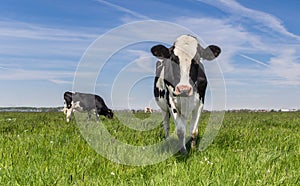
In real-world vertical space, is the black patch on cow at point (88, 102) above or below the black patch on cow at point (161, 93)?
above

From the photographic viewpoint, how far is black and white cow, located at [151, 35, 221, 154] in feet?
21.6

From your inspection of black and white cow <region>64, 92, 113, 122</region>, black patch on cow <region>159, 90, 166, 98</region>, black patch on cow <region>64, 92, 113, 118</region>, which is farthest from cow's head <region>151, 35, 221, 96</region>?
black patch on cow <region>64, 92, 113, 118</region>

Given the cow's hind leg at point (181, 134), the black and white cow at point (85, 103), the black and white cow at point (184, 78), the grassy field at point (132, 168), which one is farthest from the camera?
the black and white cow at point (85, 103)

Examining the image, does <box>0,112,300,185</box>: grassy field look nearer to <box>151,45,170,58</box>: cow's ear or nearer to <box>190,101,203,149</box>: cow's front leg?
<box>190,101,203,149</box>: cow's front leg

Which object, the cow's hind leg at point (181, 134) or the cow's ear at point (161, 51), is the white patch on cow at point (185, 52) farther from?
the cow's hind leg at point (181, 134)

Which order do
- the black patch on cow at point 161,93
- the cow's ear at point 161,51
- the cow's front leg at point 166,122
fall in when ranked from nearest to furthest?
the cow's ear at point 161,51
the black patch on cow at point 161,93
the cow's front leg at point 166,122

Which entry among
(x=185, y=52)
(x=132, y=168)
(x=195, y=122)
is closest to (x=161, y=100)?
(x=195, y=122)

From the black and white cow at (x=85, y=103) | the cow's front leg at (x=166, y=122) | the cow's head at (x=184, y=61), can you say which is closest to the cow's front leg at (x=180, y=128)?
the cow's head at (x=184, y=61)

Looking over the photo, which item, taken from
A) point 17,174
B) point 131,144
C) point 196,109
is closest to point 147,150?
point 131,144

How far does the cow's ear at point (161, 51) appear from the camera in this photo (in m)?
7.42

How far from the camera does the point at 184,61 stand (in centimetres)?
669

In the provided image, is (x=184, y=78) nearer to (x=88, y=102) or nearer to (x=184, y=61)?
(x=184, y=61)

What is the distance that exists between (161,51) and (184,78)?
122 cm

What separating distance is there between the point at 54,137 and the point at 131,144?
1.65 meters
